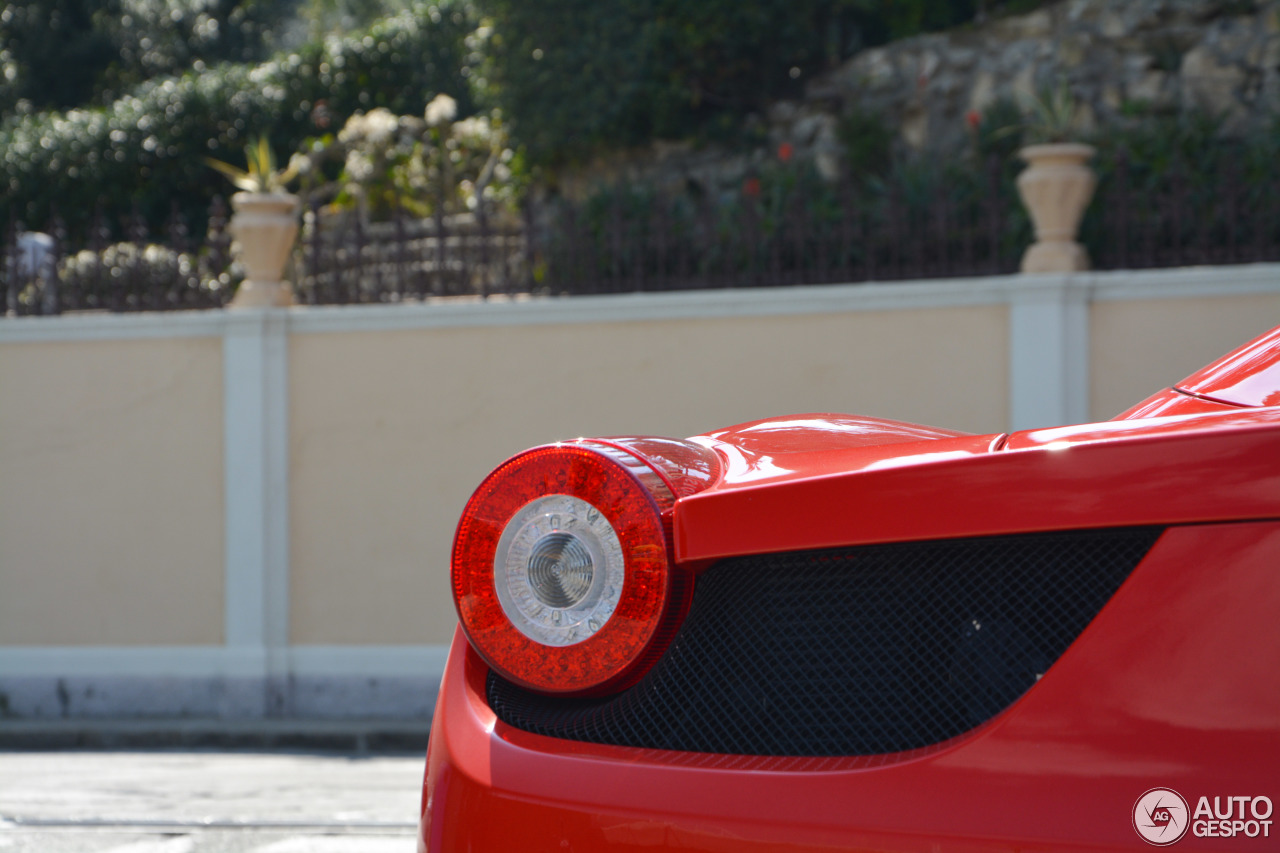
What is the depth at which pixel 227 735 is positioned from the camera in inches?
243

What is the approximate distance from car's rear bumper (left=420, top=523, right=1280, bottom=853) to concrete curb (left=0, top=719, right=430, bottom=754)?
508 cm

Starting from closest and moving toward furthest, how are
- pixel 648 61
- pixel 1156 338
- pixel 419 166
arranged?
pixel 1156 338 → pixel 648 61 → pixel 419 166

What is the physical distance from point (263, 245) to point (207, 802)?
3330 millimetres

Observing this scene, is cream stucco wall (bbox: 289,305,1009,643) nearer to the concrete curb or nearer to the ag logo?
the concrete curb

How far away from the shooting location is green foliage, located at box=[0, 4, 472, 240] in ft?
58.1

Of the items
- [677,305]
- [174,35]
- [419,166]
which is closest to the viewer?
[677,305]

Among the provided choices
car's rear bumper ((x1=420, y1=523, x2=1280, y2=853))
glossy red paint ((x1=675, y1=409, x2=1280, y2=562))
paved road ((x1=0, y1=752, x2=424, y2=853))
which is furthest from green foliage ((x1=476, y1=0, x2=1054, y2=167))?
car's rear bumper ((x1=420, y1=523, x2=1280, y2=853))

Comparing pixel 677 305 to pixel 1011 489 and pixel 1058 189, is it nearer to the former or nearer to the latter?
pixel 1058 189

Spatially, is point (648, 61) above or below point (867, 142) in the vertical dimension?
above

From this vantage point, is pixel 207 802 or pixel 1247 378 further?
pixel 207 802

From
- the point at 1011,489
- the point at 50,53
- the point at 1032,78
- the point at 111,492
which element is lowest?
→ the point at 111,492

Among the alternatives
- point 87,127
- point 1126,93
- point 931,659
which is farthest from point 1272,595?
point 87,127

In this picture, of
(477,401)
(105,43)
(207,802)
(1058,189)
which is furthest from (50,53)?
(207,802)

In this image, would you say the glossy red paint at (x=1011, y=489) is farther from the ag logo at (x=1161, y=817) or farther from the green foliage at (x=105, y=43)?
the green foliage at (x=105, y=43)
